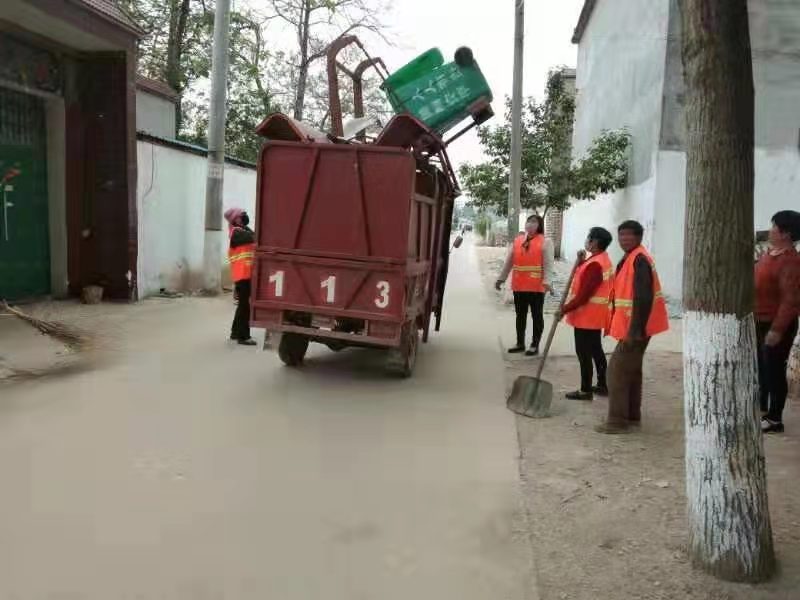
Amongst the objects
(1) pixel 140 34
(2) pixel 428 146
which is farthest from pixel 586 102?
(2) pixel 428 146

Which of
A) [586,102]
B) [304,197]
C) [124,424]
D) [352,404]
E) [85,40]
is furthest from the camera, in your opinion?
[586,102]

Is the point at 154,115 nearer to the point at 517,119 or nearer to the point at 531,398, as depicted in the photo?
the point at 517,119

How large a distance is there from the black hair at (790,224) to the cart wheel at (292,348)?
420 centimetres

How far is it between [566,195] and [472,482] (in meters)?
11.4

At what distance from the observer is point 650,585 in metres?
3.01

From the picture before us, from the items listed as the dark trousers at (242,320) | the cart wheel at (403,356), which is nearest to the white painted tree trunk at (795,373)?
the cart wheel at (403,356)

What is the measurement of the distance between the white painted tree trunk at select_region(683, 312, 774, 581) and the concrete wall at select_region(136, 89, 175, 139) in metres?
12.7

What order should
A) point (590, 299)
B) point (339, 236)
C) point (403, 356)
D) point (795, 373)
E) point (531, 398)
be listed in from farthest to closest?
1. point (403, 356)
2. point (339, 236)
3. point (795, 373)
4. point (590, 299)
5. point (531, 398)

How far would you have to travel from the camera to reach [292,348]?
704 centimetres

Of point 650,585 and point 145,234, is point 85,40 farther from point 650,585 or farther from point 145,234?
point 650,585

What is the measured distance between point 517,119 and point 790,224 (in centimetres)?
901

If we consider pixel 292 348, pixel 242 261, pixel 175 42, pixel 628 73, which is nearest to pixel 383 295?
pixel 292 348

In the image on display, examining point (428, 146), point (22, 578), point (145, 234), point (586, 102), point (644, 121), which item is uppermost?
point (586, 102)

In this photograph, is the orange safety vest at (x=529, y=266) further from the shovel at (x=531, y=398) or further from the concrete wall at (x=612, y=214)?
the concrete wall at (x=612, y=214)
